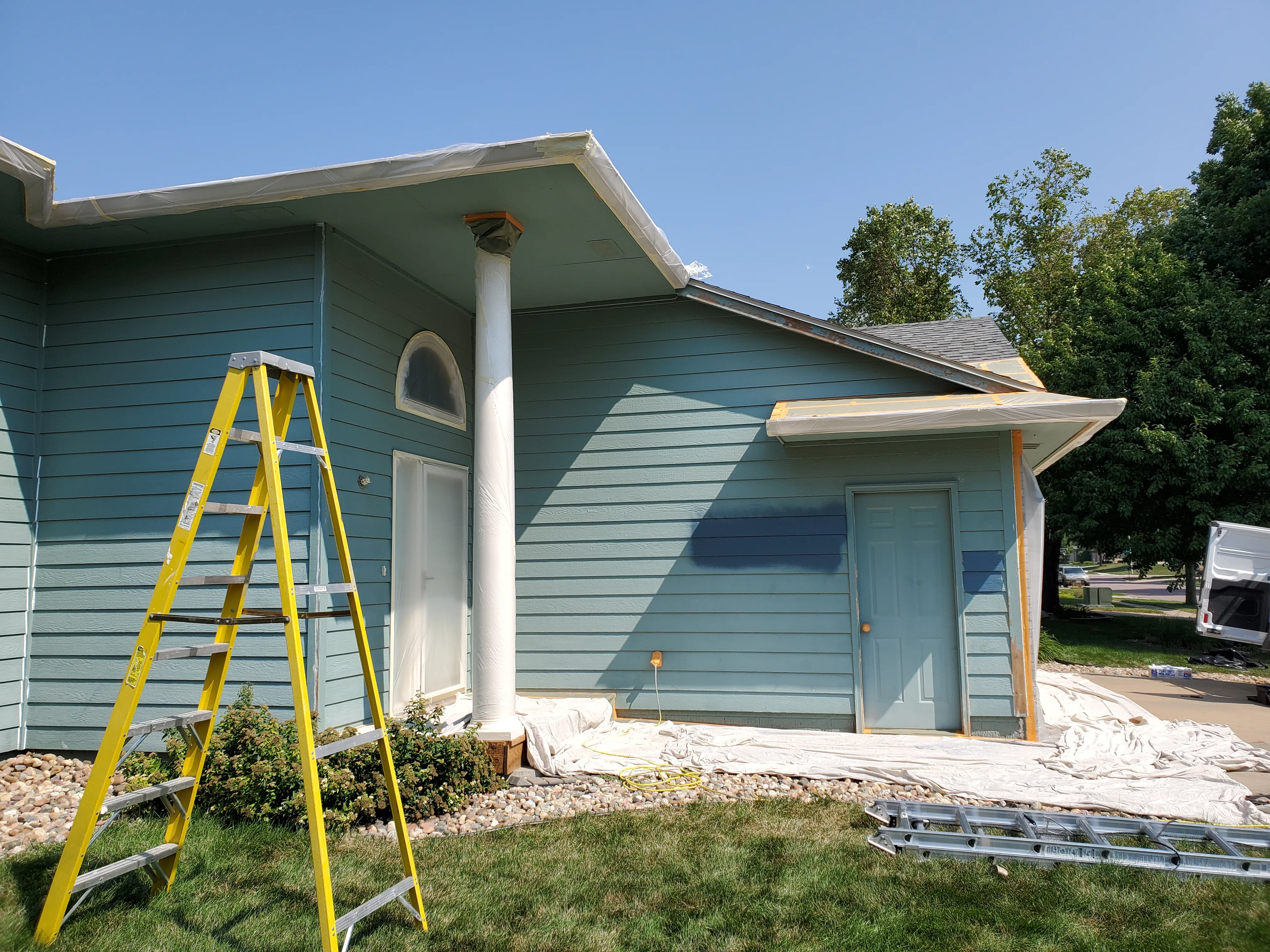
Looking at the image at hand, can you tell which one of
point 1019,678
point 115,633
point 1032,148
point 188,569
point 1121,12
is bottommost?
point 1019,678

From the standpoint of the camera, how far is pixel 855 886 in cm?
348

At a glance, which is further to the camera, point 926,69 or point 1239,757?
point 926,69

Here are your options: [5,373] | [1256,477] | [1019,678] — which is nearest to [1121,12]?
[1019,678]

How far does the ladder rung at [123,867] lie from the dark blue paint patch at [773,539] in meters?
4.60

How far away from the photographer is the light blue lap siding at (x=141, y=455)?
5.41 metres

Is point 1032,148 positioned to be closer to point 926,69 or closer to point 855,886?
point 926,69

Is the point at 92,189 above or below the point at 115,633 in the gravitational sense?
above

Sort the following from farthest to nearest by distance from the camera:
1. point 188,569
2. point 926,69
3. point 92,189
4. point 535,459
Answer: point 926,69 → point 535,459 → point 188,569 → point 92,189

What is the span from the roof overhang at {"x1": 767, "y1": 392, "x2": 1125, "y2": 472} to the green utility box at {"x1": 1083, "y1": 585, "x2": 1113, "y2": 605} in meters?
14.1

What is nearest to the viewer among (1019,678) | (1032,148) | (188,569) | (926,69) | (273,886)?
(273,886)

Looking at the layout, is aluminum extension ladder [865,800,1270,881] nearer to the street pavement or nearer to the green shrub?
the green shrub

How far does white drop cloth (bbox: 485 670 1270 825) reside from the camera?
15.7ft

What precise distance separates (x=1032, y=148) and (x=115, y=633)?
27263 mm

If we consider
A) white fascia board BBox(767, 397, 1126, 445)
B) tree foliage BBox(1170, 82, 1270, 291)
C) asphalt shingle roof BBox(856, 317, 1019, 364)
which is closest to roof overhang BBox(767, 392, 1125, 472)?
white fascia board BBox(767, 397, 1126, 445)
